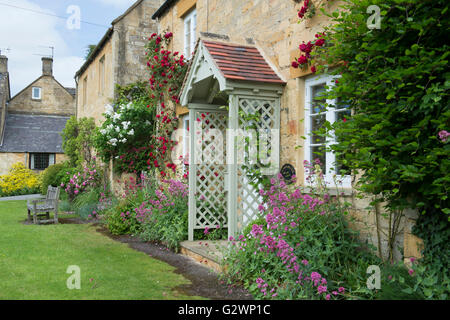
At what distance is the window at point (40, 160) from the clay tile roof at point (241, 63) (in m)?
27.0

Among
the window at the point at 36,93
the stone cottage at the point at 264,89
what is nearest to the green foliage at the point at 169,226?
the stone cottage at the point at 264,89

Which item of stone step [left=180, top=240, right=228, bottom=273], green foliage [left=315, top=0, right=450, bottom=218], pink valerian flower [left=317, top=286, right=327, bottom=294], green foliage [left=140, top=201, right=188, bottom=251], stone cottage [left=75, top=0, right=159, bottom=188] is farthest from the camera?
stone cottage [left=75, top=0, right=159, bottom=188]

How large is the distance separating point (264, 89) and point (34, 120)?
1235 inches

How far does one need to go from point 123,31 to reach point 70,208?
696 cm

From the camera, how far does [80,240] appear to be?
8773mm

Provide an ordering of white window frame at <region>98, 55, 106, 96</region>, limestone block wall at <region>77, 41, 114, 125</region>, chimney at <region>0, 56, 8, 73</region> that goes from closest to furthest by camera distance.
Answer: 1. limestone block wall at <region>77, 41, 114, 125</region>
2. white window frame at <region>98, 55, 106, 96</region>
3. chimney at <region>0, 56, 8, 73</region>

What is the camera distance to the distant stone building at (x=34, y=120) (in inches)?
1153

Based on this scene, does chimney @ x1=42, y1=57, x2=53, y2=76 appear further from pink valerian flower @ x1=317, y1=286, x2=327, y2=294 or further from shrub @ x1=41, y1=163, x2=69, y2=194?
pink valerian flower @ x1=317, y1=286, x2=327, y2=294

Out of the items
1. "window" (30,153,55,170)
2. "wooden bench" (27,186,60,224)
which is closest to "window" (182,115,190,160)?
"wooden bench" (27,186,60,224)

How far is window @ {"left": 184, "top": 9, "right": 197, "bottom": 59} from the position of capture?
1020 cm

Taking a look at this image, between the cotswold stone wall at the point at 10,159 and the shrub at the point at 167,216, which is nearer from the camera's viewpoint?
the shrub at the point at 167,216

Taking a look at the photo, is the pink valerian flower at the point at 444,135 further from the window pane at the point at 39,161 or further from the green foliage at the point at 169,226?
the window pane at the point at 39,161

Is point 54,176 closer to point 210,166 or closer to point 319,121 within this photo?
point 210,166
